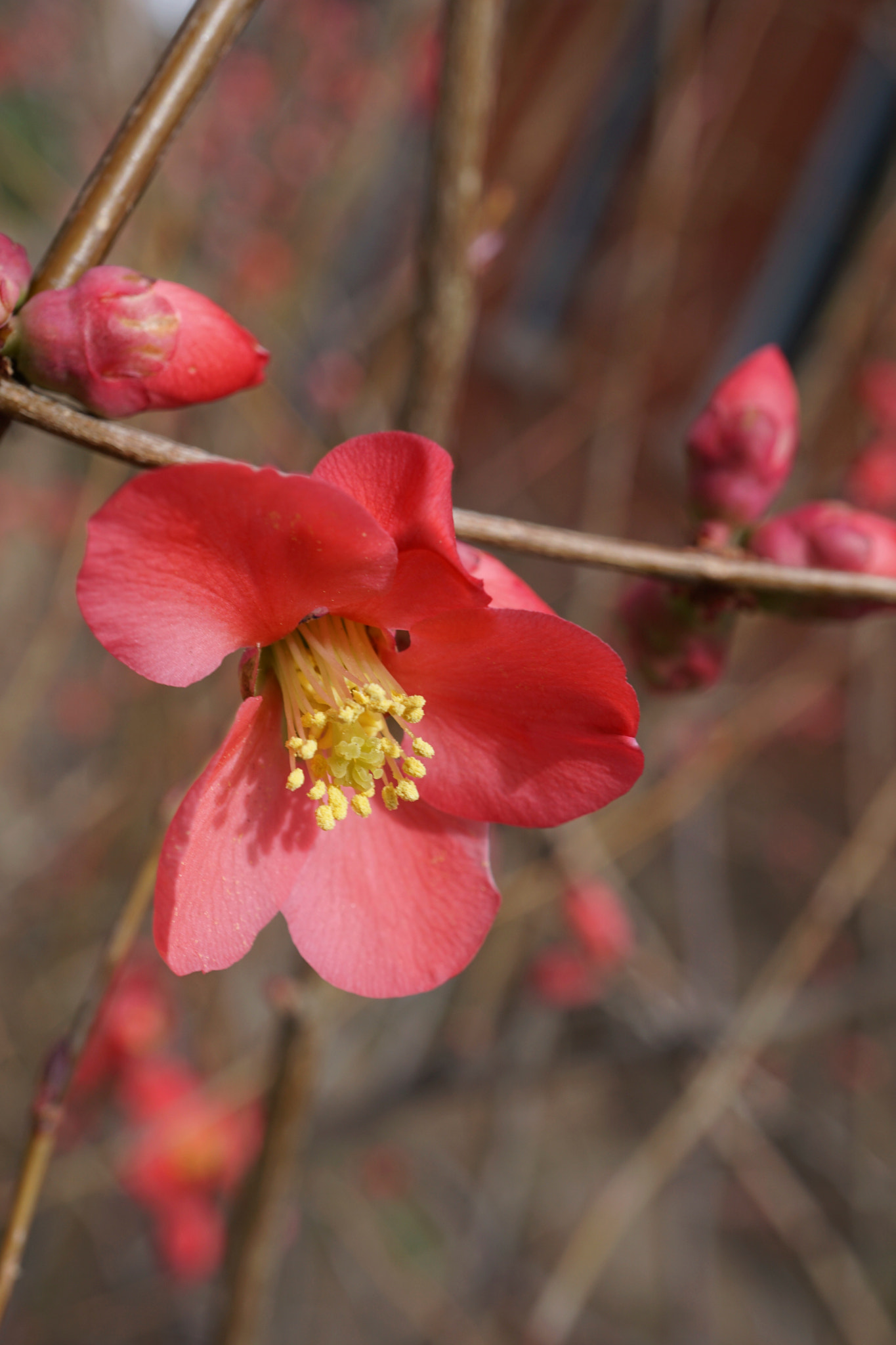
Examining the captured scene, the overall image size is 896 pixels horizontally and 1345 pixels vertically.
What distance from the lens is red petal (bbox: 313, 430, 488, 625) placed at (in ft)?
1.33

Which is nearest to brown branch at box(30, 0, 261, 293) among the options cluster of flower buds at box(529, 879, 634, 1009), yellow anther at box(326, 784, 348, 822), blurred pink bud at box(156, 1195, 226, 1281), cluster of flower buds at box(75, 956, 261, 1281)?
yellow anther at box(326, 784, 348, 822)

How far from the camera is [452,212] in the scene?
69 centimetres

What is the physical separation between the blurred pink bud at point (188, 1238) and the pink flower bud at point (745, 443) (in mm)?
1815

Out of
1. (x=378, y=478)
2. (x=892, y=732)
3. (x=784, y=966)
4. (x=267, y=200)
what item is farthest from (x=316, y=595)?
(x=892, y=732)

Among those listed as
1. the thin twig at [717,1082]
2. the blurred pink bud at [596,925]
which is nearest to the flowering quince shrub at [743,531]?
the thin twig at [717,1082]

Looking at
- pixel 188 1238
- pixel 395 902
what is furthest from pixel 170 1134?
pixel 395 902

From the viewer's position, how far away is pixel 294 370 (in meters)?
3.33

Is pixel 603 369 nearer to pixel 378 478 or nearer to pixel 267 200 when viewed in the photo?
pixel 267 200

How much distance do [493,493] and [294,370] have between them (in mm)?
1025

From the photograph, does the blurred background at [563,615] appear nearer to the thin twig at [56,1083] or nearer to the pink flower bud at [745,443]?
the pink flower bud at [745,443]

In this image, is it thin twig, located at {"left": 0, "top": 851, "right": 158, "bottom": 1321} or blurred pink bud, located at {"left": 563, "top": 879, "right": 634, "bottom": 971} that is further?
blurred pink bud, located at {"left": 563, "top": 879, "right": 634, "bottom": 971}

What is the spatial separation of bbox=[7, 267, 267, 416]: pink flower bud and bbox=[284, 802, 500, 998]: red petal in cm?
26

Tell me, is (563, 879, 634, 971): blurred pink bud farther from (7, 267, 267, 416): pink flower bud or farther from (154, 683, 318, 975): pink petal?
(7, 267, 267, 416): pink flower bud

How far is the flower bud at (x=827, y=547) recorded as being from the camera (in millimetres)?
606
